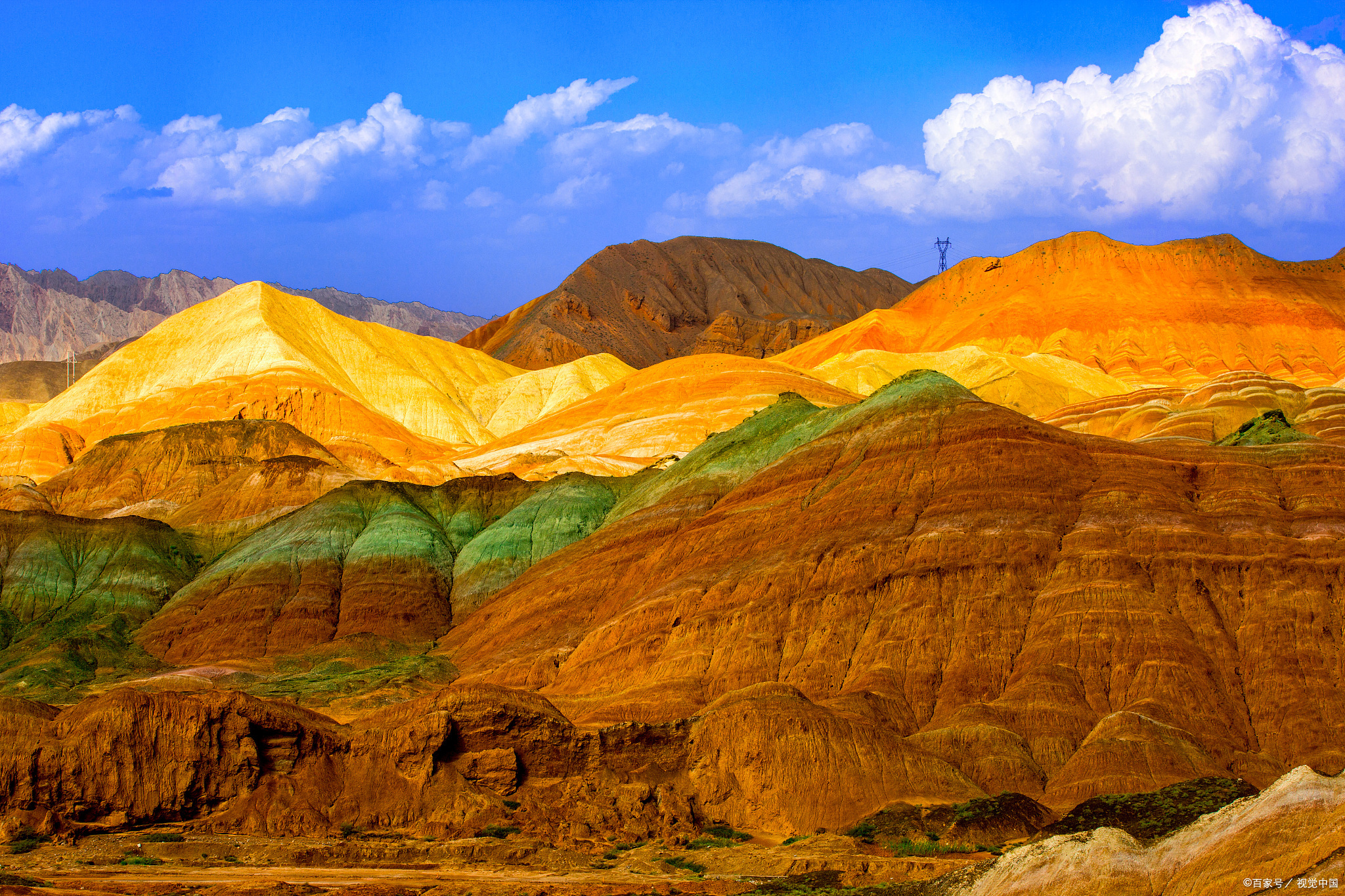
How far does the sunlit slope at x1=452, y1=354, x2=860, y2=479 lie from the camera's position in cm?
10294

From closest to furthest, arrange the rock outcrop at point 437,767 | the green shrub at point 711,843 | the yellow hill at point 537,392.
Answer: the green shrub at point 711,843
the rock outcrop at point 437,767
the yellow hill at point 537,392

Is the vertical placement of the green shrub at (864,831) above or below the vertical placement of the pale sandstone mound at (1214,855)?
below

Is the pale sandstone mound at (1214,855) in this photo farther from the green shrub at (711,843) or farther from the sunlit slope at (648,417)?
the sunlit slope at (648,417)

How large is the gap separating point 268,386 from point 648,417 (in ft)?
114

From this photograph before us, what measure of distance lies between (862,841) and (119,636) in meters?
49.0

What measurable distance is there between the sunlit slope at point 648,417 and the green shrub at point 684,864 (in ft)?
224

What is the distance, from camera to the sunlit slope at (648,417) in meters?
103

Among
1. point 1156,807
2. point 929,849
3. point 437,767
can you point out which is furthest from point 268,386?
point 1156,807

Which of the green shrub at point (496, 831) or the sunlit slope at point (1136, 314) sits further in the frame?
the sunlit slope at point (1136, 314)

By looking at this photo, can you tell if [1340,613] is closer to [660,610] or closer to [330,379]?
[660,610]

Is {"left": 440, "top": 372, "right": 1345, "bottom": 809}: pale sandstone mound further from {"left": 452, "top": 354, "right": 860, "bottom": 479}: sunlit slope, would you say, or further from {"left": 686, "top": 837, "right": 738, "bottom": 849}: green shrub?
{"left": 452, "top": 354, "right": 860, "bottom": 479}: sunlit slope

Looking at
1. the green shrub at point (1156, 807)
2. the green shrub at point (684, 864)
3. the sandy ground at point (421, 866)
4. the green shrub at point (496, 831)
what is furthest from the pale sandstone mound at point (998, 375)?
the green shrub at point (684, 864)

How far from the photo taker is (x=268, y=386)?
116938 mm

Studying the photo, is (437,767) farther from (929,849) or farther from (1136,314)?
(1136,314)
